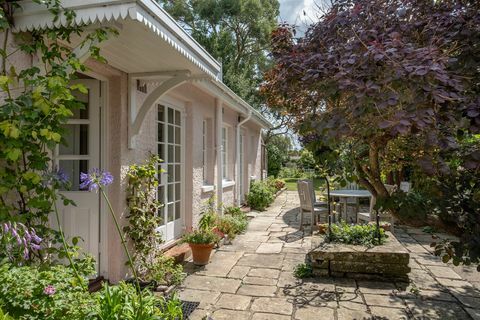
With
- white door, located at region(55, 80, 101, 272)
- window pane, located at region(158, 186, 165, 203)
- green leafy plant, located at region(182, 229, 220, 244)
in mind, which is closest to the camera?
white door, located at region(55, 80, 101, 272)

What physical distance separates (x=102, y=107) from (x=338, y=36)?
2.86 meters

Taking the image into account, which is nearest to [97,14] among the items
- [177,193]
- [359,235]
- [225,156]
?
[177,193]

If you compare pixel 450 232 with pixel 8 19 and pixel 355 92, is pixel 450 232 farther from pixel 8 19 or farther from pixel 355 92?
pixel 8 19

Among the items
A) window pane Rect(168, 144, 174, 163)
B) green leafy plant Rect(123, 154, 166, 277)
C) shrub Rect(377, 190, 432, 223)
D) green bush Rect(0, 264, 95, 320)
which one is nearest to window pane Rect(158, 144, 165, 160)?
window pane Rect(168, 144, 174, 163)

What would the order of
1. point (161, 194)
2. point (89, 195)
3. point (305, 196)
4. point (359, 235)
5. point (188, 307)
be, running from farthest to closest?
point (305, 196)
point (161, 194)
point (359, 235)
point (89, 195)
point (188, 307)

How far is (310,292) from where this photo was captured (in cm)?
449

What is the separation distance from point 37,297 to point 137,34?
2.16m

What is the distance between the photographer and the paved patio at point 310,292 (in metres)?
3.86

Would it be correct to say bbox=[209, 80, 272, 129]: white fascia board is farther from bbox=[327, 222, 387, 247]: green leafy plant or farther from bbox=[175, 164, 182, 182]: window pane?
bbox=[327, 222, 387, 247]: green leafy plant

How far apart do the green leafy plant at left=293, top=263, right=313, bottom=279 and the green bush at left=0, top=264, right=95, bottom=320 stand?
11.0 ft

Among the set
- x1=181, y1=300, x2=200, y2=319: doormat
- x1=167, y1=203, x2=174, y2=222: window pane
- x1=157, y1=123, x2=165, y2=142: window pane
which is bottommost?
x1=181, y1=300, x2=200, y2=319: doormat

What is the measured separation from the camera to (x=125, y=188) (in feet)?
14.5

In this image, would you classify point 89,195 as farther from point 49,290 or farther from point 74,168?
point 49,290

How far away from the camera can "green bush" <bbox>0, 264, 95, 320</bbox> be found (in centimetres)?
212
